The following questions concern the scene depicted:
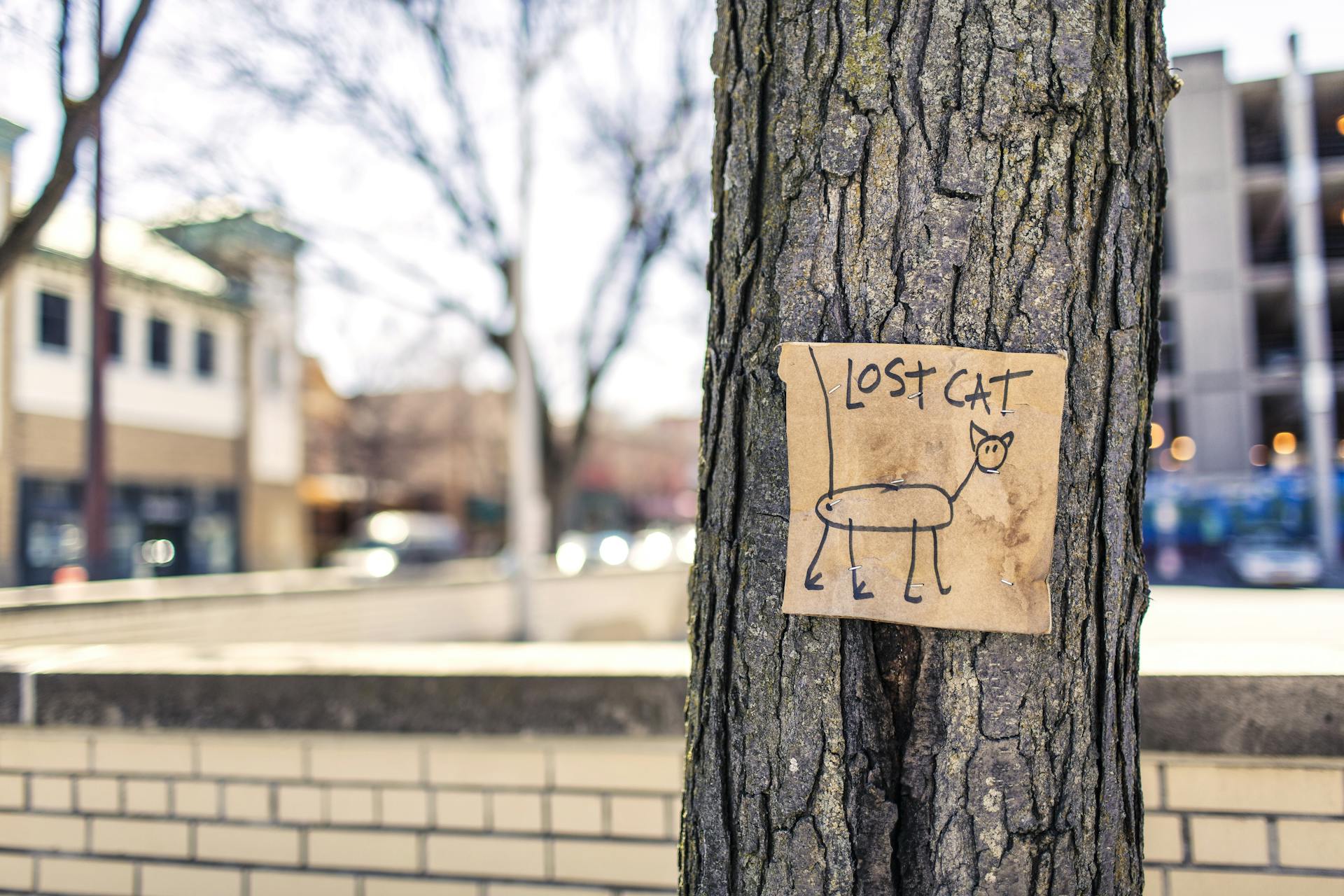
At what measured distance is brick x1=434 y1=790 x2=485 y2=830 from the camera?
8.06ft

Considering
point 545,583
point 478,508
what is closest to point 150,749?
point 545,583

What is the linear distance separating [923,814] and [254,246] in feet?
39.5

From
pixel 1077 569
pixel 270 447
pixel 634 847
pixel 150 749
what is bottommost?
pixel 634 847

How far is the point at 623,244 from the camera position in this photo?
14.8 m

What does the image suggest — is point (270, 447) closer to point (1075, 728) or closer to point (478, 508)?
point (478, 508)

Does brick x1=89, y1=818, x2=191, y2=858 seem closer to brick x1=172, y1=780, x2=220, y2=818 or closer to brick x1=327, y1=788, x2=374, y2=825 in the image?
brick x1=172, y1=780, x2=220, y2=818

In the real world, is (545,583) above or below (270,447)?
below

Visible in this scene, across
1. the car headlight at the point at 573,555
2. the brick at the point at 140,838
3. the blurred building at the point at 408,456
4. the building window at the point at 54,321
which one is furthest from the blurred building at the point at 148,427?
the brick at the point at 140,838

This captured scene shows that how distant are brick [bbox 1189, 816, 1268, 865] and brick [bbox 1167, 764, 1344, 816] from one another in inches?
1.0

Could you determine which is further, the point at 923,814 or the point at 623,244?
the point at 623,244

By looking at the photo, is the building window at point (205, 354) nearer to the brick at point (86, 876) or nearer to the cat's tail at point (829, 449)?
the brick at point (86, 876)

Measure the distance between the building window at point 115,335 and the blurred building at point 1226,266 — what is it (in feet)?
91.0

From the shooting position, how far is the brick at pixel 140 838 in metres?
2.61

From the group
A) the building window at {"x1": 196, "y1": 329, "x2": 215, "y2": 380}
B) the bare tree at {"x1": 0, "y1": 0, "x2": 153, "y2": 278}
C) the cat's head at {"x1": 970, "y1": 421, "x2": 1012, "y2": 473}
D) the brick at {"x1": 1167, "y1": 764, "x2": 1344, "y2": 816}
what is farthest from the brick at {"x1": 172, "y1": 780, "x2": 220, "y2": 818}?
the building window at {"x1": 196, "y1": 329, "x2": 215, "y2": 380}
